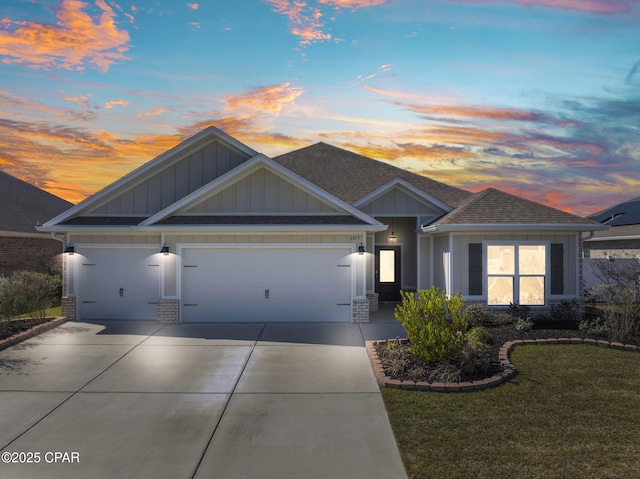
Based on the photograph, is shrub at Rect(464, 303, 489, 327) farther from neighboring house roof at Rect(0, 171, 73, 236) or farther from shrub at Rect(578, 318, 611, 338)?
neighboring house roof at Rect(0, 171, 73, 236)

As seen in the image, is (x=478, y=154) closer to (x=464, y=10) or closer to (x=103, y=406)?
(x=464, y=10)

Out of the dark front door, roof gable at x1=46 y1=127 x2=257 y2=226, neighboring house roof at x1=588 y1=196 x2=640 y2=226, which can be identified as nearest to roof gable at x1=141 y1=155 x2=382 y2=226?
roof gable at x1=46 y1=127 x2=257 y2=226

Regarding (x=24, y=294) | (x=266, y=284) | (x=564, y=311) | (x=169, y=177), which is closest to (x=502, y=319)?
(x=564, y=311)

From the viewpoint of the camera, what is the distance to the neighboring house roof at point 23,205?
19000 millimetres

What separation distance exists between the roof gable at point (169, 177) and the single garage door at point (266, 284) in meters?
2.63

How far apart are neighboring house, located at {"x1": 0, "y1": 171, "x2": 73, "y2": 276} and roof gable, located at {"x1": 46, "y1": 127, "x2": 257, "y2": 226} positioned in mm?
6677

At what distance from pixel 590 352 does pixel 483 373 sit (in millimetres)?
3619

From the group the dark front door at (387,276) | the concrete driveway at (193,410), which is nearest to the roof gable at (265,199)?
the concrete driveway at (193,410)

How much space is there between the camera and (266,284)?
13.0 m

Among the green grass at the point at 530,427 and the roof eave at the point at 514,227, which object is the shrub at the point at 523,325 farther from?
the green grass at the point at 530,427

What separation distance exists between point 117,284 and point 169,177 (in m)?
3.78

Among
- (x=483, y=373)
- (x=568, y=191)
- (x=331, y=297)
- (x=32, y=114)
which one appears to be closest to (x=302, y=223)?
(x=331, y=297)

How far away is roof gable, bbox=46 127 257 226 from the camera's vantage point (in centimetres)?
1395

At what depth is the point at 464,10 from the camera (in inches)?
482
